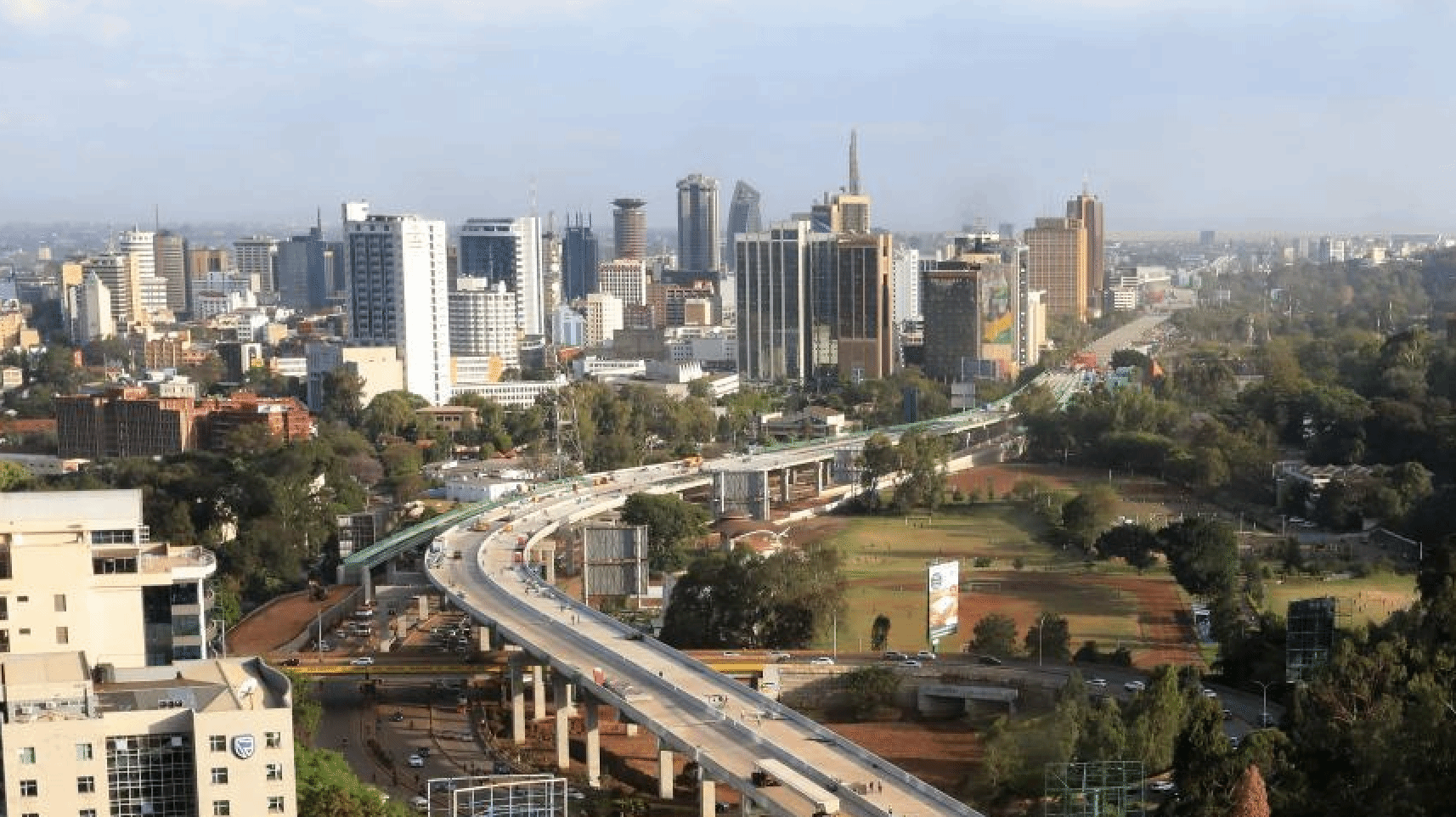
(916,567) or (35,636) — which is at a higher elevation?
(35,636)

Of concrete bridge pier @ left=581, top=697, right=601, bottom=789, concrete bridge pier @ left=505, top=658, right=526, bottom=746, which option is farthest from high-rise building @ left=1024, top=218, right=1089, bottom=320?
concrete bridge pier @ left=581, top=697, right=601, bottom=789

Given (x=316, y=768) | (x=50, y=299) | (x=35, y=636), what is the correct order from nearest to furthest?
1. (x=316, y=768)
2. (x=35, y=636)
3. (x=50, y=299)

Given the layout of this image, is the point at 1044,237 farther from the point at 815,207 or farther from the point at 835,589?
the point at 835,589

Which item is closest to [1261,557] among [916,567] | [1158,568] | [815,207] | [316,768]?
[1158,568]

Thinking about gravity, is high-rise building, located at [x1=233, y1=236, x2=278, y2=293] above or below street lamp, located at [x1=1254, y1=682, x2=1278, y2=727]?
above

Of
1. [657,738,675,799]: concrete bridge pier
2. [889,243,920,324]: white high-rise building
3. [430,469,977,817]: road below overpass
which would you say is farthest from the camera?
[889,243,920,324]: white high-rise building

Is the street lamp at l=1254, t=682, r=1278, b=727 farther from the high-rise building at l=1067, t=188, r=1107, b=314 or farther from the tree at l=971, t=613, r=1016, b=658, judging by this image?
the high-rise building at l=1067, t=188, r=1107, b=314

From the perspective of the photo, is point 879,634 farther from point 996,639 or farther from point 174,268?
point 174,268
